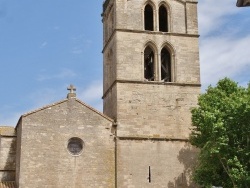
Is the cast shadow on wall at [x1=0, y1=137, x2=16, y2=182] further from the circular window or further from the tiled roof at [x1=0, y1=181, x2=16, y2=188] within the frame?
the circular window

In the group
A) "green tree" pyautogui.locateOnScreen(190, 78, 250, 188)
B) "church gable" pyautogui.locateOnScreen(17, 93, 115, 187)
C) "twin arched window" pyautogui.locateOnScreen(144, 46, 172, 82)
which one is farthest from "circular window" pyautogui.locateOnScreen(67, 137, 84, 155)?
"green tree" pyautogui.locateOnScreen(190, 78, 250, 188)

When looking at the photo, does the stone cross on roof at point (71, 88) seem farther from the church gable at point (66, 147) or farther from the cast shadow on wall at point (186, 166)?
the cast shadow on wall at point (186, 166)

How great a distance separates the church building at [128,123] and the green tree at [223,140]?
1669 mm

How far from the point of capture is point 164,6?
88.6 ft

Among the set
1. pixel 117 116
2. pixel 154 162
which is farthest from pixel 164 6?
pixel 154 162

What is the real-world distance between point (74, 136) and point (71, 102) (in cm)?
159

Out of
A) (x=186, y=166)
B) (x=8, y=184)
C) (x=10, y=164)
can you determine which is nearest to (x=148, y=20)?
(x=186, y=166)

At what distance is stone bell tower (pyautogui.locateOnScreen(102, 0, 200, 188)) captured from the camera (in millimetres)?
23672

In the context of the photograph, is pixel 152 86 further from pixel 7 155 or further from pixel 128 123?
pixel 7 155

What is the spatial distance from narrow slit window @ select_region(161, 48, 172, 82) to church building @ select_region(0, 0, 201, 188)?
0.17ft

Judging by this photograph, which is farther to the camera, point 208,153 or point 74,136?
point 74,136

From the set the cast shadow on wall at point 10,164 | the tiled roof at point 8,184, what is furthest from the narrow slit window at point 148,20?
the tiled roof at point 8,184

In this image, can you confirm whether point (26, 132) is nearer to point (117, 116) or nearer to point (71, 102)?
point (71, 102)

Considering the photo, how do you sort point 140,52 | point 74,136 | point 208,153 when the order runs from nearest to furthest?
point 208,153 < point 74,136 < point 140,52
